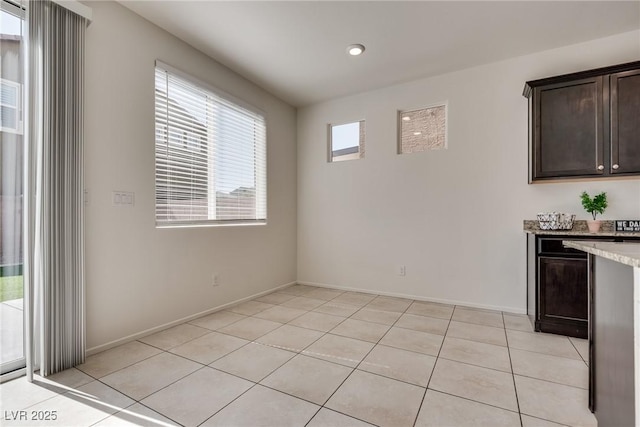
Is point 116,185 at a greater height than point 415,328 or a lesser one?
greater

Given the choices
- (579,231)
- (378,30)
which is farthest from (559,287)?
(378,30)

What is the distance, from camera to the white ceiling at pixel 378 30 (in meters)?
2.52

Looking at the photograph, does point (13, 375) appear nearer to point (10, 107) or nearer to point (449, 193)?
point (10, 107)

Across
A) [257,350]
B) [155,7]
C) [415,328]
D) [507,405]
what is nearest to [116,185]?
[155,7]

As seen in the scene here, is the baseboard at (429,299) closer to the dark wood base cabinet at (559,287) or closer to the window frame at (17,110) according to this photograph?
the dark wood base cabinet at (559,287)

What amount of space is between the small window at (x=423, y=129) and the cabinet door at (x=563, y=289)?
1811mm

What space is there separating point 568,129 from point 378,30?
2.08 m

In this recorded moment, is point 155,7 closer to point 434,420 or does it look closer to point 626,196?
point 434,420

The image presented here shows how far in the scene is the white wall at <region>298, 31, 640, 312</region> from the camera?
10.6 ft

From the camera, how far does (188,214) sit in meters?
3.13

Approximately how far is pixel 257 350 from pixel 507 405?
174cm

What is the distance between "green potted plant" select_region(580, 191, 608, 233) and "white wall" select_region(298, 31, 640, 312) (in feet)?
0.41

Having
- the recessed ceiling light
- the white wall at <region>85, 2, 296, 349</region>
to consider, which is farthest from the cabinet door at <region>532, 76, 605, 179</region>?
the white wall at <region>85, 2, 296, 349</region>

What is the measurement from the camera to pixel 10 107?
200cm
